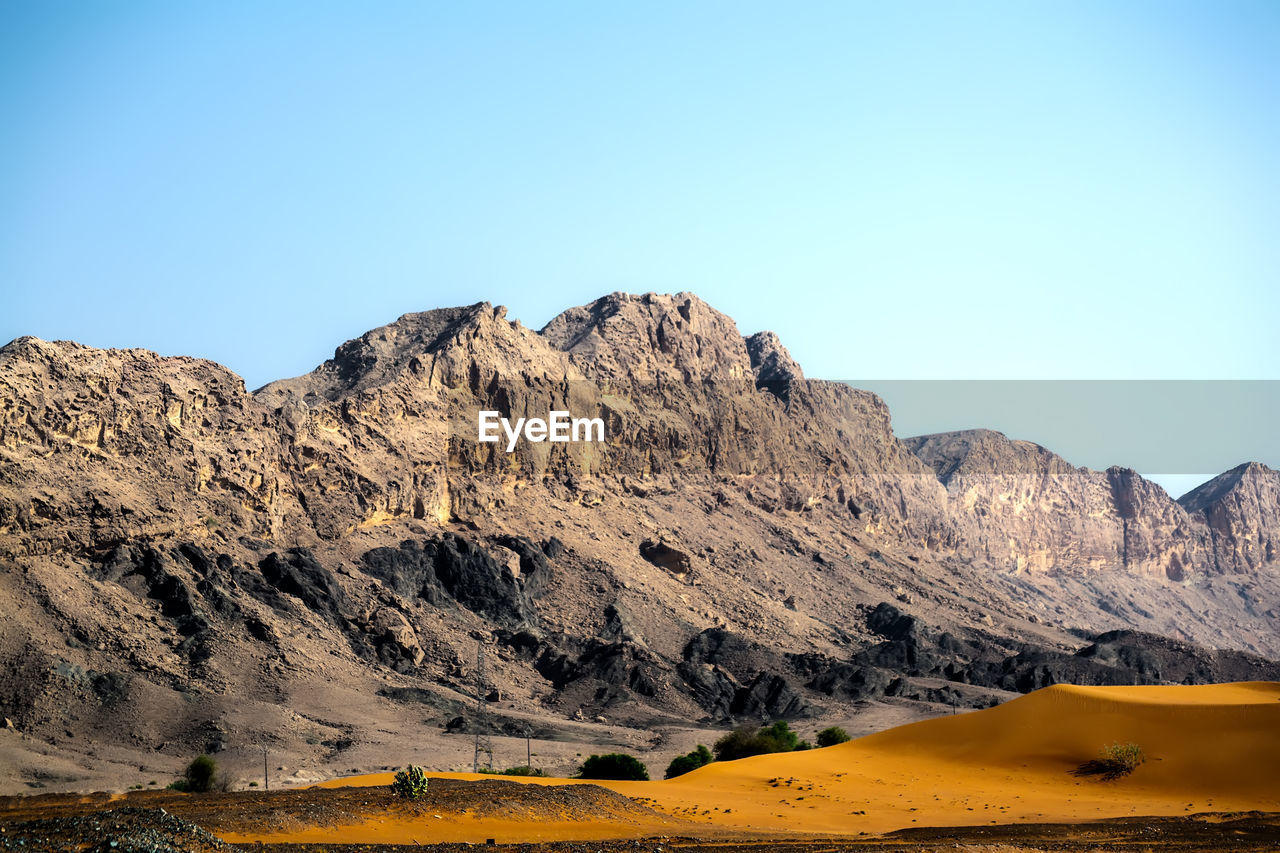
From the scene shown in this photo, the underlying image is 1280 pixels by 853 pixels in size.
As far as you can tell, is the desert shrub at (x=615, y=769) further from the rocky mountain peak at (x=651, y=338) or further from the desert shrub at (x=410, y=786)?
the rocky mountain peak at (x=651, y=338)

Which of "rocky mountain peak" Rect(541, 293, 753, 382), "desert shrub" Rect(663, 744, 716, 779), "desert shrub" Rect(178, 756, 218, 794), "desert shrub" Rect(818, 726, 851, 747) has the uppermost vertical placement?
"rocky mountain peak" Rect(541, 293, 753, 382)

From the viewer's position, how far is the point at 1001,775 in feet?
144

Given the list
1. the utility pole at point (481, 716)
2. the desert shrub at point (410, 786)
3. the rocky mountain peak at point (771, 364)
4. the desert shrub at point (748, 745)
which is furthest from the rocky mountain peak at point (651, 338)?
the desert shrub at point (410, 786)

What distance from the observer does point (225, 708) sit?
73.8 metres

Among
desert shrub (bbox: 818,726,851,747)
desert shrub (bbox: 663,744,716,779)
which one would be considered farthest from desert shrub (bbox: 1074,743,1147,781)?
desert shrub (bbox: 818,726,851,747)

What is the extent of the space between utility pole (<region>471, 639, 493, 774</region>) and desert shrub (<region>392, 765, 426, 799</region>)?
29044mm

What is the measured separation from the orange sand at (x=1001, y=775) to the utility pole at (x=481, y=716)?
74.9ft

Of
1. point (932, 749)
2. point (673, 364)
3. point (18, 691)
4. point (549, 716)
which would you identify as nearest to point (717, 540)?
point (673, 364)

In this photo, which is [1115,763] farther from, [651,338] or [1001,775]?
[651,338]

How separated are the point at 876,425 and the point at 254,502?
114 metres

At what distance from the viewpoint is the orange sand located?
37.6 meters

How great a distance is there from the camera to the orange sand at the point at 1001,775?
3756 cm

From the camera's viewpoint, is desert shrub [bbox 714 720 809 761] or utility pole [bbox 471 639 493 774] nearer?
desert shrub [bbox 714 720 809 761]

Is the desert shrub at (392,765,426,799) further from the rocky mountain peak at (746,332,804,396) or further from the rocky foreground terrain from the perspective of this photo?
the rocky mountain peak at (746,332,804,396)
